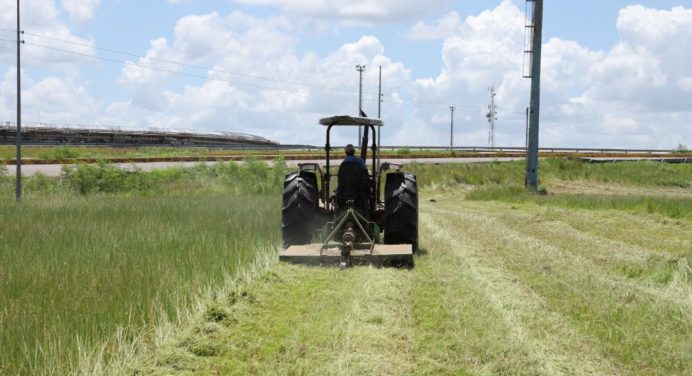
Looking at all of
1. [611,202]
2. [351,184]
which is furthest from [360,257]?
[611,202]

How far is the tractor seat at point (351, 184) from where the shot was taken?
1111 centimetres

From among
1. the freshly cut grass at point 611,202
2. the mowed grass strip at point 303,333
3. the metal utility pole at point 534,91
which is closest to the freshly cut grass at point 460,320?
the mowed grass strip at point 303,333

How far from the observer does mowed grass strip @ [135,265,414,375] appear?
582 centimetres

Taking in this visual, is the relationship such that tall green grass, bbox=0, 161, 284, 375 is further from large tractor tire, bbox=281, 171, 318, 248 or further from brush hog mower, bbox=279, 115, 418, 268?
brush hog mower, bbox=279, 115, 418, 268

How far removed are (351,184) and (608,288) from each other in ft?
12.6

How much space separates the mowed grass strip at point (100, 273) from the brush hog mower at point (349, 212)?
23.2 inches

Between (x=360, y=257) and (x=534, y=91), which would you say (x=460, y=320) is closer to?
(x=360, y=257)

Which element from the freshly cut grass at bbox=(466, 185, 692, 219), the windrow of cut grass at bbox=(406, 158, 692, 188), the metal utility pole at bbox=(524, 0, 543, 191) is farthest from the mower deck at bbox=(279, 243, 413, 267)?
the windrow of cut grass at bbox=(406, 158, 692, 188)

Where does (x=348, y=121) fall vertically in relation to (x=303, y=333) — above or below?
above

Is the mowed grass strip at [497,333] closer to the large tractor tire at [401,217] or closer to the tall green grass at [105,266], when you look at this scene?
the large tractor tire at [401,217]

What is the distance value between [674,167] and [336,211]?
131 feet

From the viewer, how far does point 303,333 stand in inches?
261

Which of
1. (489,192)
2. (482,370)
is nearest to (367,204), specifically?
(482,370)

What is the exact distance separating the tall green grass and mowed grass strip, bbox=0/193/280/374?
0.04 feet
